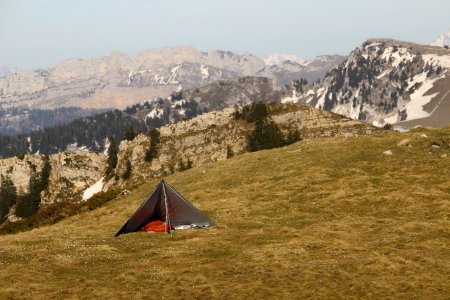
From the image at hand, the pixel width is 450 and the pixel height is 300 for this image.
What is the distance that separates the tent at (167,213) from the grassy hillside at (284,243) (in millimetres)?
1121

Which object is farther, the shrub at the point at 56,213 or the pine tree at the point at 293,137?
the pine tree at the point at 293,137

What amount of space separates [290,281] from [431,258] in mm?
8189

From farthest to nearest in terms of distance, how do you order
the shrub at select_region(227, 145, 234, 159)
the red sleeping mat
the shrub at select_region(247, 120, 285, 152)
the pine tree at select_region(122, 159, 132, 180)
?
1. the pine tree at select_region(122, 159, 132, 180)
2. the shrub at select_region(227, 145, 234, 159)
3. the shrub at select_region(247, 120, 285, 152)
4. the red sleeping mat

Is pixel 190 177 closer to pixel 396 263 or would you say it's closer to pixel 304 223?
pixel 304 223

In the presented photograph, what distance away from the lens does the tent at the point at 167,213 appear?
3519 cm

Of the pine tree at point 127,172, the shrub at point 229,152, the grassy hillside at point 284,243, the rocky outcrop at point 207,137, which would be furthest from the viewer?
the pine tree at point 127,172

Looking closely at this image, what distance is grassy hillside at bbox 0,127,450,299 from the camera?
72.3 ft

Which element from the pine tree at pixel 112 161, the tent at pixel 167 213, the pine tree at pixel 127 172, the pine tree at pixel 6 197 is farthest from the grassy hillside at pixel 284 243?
the pine tree at pixel 6 197

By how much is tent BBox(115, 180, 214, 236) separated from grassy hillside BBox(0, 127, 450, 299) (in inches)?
44.1

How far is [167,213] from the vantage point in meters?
35.1

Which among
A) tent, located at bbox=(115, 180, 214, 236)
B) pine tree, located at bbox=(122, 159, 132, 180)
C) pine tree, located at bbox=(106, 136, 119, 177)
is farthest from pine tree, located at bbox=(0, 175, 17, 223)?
tent, located at bbox=(115, 180, 214, 236)

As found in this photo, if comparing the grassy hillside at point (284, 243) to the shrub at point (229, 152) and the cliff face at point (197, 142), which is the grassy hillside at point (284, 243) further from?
the cliff face at point (197, 142)

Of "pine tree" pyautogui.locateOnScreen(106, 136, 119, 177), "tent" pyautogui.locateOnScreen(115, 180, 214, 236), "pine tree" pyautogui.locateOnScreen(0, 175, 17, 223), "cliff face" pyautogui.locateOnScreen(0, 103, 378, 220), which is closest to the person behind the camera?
"tent" pyautogui.locateOnScreen(115, 180, 214, 236)

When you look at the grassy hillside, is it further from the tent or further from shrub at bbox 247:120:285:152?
shrub at bbox 247:120:285:152
